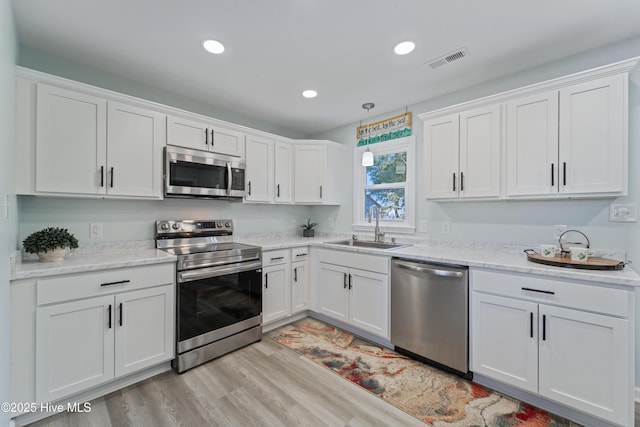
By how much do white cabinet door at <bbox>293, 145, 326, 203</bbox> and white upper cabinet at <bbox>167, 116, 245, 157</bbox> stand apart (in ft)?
2.72

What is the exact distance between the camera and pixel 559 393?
176cm

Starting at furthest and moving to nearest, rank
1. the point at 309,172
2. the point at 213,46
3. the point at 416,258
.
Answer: the point at 309,172 < the point at 416,258 < the point at 213,46

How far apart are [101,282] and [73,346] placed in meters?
0.42

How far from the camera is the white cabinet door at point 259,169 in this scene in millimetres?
3262

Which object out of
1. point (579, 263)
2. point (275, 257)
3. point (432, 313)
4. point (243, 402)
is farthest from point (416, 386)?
point (275, 257)

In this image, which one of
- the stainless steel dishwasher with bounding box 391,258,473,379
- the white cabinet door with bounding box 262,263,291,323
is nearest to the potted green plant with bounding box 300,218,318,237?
the white cabinet door with bounding box 262,263,291,323

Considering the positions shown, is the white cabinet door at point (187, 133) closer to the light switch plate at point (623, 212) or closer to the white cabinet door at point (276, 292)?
the white cabinet door at point (276, 292)

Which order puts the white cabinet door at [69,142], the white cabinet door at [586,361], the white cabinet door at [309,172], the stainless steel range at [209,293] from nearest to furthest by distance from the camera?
the white cabinet door at [586,361] → the white cabinet door at [69,142] → the stainless steel range at [209,293] → the white cabinet door at [309,172]

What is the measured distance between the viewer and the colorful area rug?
5.90 feet

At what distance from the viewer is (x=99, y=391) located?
6.52ft

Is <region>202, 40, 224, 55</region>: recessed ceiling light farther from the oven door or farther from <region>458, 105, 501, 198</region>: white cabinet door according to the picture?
<region>458, 105, 501, 198</region>: white cabinet door

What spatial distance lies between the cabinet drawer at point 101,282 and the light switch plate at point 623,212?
3367 mm

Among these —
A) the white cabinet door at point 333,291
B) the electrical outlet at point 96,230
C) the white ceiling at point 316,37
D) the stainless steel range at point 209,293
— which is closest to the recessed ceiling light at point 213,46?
the white ceiling at point 316,37

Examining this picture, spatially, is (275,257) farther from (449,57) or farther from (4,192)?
(449,57)
